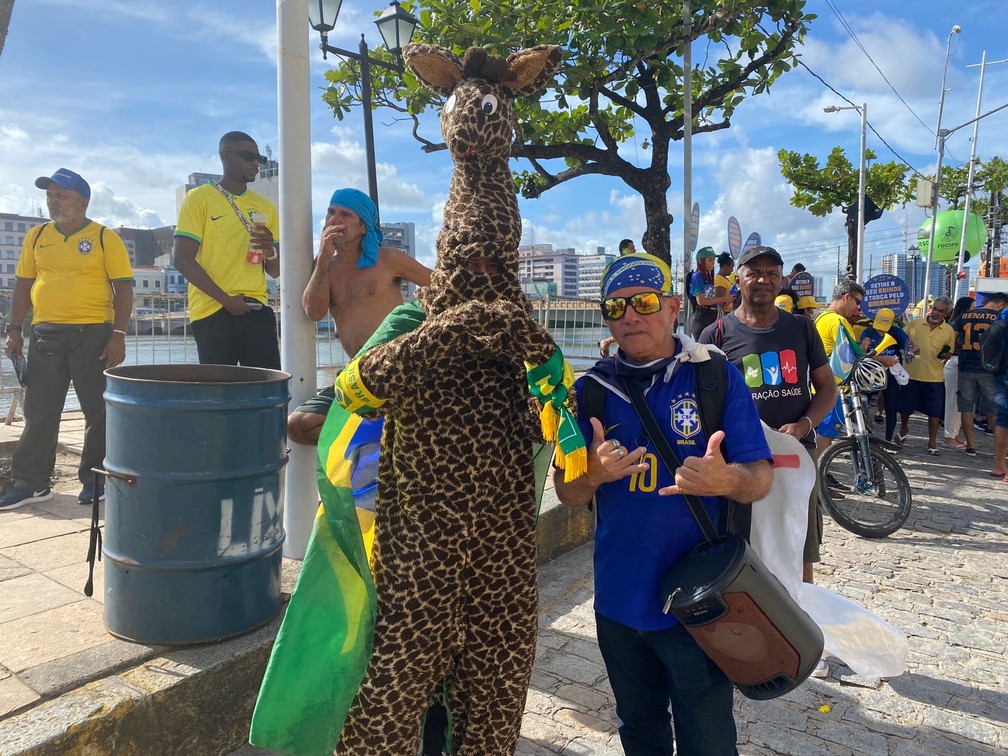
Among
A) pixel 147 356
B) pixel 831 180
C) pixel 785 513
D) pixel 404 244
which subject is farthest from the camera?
pixel 831 180

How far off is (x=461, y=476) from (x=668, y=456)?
59cm

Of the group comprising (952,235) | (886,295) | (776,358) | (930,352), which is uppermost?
(952,235)

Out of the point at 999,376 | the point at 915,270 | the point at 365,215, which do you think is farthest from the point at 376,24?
the point at 915,270

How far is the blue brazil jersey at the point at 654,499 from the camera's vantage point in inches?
76.1

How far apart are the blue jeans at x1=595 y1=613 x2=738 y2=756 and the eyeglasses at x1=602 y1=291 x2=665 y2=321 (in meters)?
0.91

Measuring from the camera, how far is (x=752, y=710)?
9.96 ft

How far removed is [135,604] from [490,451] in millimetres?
1637

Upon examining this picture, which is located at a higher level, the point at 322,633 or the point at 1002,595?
the point at 322,633

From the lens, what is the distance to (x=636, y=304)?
2.03 meters

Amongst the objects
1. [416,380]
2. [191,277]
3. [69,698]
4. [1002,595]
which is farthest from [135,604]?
[1002,595]

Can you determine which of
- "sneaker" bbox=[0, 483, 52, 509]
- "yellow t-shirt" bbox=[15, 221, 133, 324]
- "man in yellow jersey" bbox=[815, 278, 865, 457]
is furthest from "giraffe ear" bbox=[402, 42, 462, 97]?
"sneaker" bbox=[0, 483, 52, 509]

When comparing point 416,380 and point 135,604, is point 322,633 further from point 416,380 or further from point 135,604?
point 135,604

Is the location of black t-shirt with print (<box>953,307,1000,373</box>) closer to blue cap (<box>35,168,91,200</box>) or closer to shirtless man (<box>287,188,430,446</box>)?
shirtless man (<box>287,188,430,446</box>)

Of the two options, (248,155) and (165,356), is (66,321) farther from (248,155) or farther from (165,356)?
(165,356)
